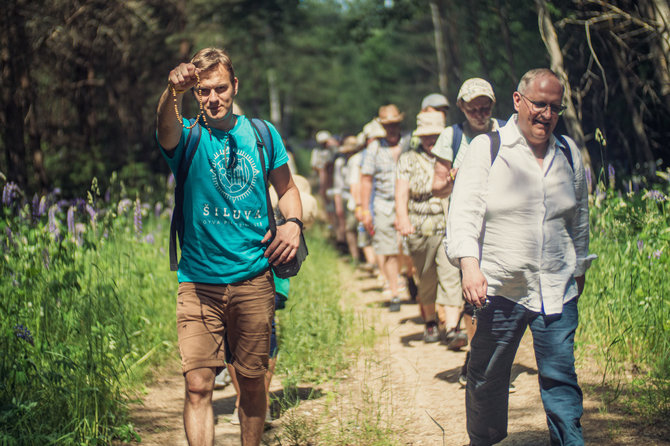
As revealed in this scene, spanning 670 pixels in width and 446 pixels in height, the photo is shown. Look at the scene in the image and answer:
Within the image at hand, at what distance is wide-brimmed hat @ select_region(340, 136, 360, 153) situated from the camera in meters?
12.7

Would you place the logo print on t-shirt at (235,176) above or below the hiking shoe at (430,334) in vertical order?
above

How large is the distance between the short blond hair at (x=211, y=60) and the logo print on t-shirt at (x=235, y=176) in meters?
0.42

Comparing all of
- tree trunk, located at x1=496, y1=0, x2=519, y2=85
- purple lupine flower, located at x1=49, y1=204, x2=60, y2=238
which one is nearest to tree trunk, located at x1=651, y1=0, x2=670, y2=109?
tree trunk, located at x1=496, y1=0, x2=519, y2=85

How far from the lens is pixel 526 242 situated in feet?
12.4

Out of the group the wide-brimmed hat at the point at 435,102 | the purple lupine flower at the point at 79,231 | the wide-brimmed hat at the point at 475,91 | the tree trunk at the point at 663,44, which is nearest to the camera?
the wide-brimmed hat at the point at 475,91

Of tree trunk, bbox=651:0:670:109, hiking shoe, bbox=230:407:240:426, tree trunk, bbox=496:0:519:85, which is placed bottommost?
hiking shoe, bbox=230:407:240:426

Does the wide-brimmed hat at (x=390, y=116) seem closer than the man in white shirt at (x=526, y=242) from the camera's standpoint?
No

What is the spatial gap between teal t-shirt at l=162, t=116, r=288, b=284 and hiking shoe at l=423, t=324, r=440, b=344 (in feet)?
12.7

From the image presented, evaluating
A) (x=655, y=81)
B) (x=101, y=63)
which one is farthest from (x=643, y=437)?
(x=101, y=63)

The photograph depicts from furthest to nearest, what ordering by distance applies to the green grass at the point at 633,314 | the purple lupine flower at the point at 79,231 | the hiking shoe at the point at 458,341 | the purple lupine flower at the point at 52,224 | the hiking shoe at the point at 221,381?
the hiking shoe at the point at 458,341, the hiking shoe at the point at 221,381, the purple lupine flower at the point at 79,231, the purple lupine flower at the point at 52,224, the green grass at the point at 633,314

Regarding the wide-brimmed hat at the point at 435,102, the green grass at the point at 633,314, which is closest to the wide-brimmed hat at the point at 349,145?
the wide-brimmed hat at the point at 435,102

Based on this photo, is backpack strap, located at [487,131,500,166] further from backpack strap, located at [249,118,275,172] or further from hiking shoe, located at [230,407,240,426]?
hiking shoe, located at [230,407,240,426]

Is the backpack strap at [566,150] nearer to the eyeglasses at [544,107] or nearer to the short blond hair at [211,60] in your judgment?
the eyeglasses at [544,107]

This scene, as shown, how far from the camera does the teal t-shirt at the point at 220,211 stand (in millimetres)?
3789
